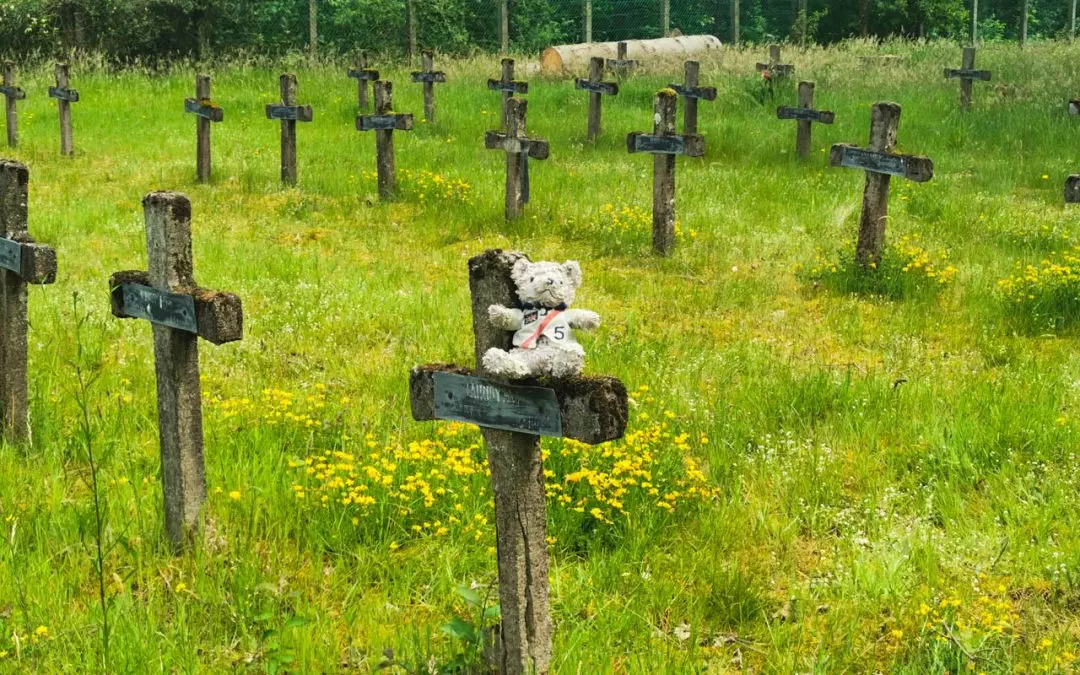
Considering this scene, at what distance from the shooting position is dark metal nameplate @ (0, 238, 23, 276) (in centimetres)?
559

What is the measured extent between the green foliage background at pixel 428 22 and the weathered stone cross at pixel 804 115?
1787cm

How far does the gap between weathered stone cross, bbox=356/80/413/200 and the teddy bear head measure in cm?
1131

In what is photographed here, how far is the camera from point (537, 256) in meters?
11.6

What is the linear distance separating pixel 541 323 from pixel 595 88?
53.1 feet

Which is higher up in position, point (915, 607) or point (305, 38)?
point (305, 38)

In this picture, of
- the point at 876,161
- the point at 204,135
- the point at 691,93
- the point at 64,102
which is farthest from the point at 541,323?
the point at 64,102

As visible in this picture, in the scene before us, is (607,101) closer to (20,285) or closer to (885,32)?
(20,285)

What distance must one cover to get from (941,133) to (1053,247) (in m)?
7.41

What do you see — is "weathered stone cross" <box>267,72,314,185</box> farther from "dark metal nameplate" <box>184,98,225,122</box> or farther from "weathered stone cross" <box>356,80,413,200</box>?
"weathered stone cross" <box>356,80,413,200</box>

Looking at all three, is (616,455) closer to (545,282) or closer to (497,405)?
(497,405)

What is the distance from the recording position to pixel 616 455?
546cm

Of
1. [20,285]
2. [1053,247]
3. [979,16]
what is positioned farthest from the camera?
[979,16]

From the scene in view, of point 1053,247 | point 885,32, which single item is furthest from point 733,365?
point 885,32

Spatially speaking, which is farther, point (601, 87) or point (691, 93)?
point (601, 87)
